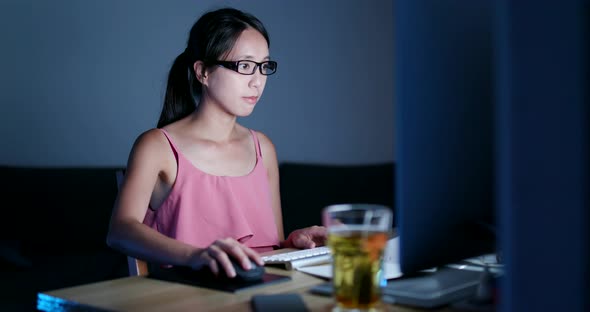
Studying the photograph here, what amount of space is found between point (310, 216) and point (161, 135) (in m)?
1.52

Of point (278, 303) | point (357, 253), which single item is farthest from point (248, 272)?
point (357, 253)

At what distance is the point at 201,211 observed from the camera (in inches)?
71.3

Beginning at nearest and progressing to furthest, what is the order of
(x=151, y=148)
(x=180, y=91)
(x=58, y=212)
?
(x=151, y=148), (x=180, y=91), (x=58, y=212)

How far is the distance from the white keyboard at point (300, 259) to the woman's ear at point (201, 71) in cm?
69

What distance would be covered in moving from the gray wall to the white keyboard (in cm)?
219

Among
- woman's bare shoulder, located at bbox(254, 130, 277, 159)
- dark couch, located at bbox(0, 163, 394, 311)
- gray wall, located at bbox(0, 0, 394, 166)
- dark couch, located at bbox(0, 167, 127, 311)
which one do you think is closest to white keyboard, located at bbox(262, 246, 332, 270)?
woman's bare shoulder, located at bbox(254, 130, 277, 159)

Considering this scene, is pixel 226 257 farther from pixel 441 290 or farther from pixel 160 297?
pixel 441 290

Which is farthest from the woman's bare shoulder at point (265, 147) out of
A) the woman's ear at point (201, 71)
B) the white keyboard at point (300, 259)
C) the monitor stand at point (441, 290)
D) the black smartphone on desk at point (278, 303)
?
the black smartphone on desk at point (278, 303)

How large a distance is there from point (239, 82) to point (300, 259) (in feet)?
2.23

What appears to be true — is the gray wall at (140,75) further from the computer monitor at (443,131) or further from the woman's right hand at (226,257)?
the computer monitor at (443,131)

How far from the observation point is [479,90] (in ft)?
2.94

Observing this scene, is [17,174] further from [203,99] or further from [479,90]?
[479,90]

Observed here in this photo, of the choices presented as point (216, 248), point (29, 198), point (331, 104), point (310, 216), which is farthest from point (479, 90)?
point (331, 104)

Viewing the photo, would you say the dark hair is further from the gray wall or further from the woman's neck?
the gray wall
